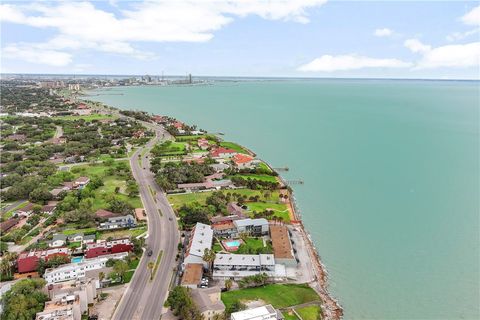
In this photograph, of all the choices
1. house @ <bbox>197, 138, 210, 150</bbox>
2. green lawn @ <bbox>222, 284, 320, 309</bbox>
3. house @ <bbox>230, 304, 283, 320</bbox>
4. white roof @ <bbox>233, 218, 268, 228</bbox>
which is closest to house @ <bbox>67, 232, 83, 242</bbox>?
white roof @ <bbox>233, 218, 268, 228</bbox>

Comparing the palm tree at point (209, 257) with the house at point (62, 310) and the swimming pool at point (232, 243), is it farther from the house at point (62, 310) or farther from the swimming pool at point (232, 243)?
the house at point (62, 310)

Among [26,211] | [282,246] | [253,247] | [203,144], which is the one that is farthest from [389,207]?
[26,211]

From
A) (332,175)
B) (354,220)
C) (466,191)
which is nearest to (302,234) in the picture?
(354,220)

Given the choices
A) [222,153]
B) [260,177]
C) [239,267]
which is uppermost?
[222,153]

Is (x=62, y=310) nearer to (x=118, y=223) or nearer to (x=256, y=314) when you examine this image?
(x=256, y=314)

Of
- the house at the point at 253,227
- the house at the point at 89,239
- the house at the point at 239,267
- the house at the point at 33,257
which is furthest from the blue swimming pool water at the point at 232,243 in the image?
the house at the point at 33,257
